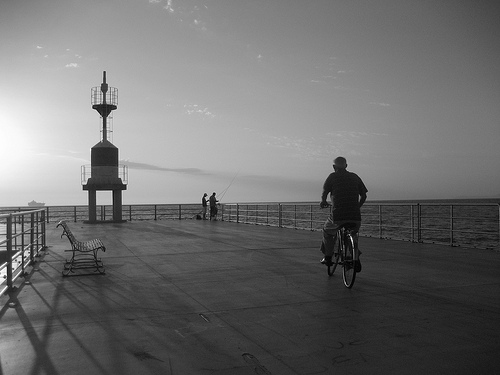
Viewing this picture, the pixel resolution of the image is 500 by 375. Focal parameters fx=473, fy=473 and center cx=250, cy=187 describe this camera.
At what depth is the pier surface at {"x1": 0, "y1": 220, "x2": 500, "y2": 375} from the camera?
3.96 meters

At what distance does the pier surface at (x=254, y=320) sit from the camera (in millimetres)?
3961

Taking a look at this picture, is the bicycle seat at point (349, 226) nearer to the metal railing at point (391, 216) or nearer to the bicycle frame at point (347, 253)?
the bicycle frame at point (347, 253)

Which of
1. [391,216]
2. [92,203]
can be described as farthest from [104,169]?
[391,216]

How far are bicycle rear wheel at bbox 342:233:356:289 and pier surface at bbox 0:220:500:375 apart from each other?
16 centimetres

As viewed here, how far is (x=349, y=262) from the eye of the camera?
7.06m

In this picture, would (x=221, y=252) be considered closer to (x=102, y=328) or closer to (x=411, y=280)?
(x=411, y=280)

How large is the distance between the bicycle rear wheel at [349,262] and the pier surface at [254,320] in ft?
0.52

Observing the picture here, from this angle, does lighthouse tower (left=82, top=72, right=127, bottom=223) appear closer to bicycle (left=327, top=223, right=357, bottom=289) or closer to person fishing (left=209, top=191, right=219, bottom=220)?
person fishing (left=209, top=191, right=219, bottom=220)

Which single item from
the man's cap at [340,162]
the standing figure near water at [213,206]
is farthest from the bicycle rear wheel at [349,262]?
the standing figure near water at [213,206]

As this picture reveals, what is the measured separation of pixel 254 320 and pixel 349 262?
2.29 m

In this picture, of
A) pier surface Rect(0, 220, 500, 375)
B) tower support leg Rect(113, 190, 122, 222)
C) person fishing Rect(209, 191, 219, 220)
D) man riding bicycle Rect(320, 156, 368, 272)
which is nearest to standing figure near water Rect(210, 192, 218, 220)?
person fishing Rect(209, 191, 219, 220)

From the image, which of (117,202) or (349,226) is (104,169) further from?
(349,226)

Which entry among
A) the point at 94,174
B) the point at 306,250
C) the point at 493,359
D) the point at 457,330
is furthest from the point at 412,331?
the point at 94,174

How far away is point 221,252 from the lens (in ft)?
39.4
